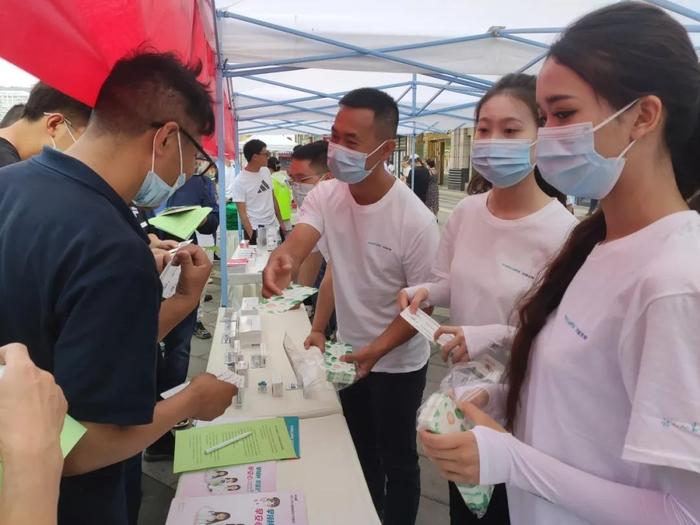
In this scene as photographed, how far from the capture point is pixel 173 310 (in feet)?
5.18

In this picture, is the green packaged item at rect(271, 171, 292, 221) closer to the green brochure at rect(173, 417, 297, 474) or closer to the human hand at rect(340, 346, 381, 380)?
the human hand at rect(340, 346, 381, 380)

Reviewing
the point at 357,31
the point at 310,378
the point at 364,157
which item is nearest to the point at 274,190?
the point at 357,31

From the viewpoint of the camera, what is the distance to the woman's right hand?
1586 millimetres

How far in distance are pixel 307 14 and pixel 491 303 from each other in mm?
2990

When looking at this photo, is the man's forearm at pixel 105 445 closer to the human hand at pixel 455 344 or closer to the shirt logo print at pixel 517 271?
the human hand at pixel 455 344

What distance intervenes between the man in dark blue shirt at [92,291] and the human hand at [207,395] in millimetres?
109

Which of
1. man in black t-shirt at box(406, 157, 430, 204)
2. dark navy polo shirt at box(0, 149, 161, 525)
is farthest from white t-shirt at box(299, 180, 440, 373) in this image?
man in black t-shirt at box(406, 157, 430, 204)

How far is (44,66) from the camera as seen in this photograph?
3.58 ft

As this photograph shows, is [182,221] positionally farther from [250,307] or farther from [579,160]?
[579,160]

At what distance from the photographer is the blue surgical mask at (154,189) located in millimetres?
1175

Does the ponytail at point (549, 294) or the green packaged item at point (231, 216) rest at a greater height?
the ponytail at point (549, 294)

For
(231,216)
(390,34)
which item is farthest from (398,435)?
(231,216)

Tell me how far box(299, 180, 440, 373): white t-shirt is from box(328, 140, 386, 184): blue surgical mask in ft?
0.39

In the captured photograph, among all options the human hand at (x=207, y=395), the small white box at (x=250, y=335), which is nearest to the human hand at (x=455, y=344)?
the human hand at (x=207, y=395)
